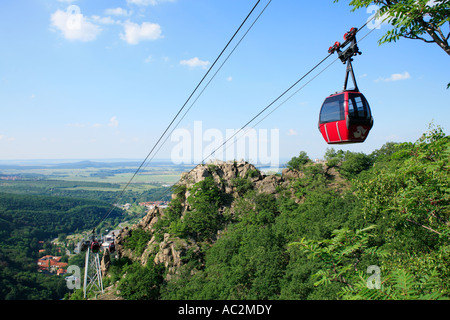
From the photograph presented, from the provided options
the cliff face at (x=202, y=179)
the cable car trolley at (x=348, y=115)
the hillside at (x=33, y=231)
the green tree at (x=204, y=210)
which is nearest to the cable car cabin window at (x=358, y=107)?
the cable car trolley at (x=348, y=115)

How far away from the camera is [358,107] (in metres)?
6.82

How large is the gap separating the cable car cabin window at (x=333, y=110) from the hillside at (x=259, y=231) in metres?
3.41

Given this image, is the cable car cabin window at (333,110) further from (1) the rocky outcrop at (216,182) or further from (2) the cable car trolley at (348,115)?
(1) the rocky outcrop at (216,182)

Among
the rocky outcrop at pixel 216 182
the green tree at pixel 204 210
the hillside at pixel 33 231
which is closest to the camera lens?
the green tree at pixel 204 210

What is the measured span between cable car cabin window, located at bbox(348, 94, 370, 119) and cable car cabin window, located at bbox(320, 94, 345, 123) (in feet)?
0.65

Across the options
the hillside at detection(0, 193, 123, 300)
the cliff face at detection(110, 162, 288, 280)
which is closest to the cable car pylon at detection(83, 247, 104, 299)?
the cliff face at detection(110, 162, 288, 280)

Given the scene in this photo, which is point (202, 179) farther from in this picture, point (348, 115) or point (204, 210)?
point (348, 115)

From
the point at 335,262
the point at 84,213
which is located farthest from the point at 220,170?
the point at 84,213

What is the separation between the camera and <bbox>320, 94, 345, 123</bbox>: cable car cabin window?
271 inches

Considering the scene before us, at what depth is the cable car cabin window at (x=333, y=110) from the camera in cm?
688

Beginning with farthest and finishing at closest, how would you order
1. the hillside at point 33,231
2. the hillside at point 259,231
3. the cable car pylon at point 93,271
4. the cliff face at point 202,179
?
the hillside at point 33,231 < the cliff face at point 202,179 < the cable car pylon at point 93,271 < the hillside at point 259,231

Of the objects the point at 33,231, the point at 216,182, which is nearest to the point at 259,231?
the point at 216,182

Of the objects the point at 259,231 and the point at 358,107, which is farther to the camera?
the point at 259,231

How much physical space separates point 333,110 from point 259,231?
874 inches
